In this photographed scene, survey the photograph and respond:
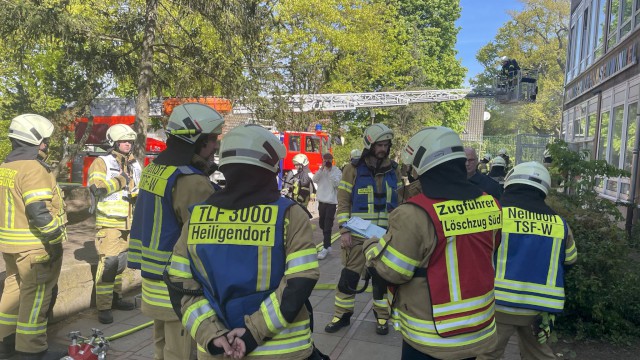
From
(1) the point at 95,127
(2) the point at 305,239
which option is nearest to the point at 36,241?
(2) the point at 305,239

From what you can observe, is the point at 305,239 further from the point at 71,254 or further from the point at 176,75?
the point at 176,75

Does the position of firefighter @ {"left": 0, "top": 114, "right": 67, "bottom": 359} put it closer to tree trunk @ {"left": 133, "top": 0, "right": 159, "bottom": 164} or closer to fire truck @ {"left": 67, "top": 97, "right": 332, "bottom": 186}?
tree trunk @ {"left": 133, "top": 0, "right": 159, "bottom": 164}

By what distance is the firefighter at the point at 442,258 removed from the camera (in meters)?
2.12

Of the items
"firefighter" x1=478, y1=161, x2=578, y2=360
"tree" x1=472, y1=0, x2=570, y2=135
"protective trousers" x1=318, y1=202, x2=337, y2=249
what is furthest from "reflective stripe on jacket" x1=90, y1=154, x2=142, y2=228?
"tree" x1=472, y1=0, x2=570, y2=135

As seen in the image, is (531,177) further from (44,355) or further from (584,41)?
(584,41)

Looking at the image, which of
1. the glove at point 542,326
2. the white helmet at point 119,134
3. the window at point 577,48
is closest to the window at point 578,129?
the window at point 577,48

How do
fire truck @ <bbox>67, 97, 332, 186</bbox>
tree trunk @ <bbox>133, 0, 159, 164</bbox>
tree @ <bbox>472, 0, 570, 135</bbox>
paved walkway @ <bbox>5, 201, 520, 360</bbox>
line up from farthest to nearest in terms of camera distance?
1. tree @ <bbox>472, 0, 570, 135</bbox>
2. fire truck @ <bbox>67, 97, 332, 186</bbox>
3. tree trunk @ <bbox>133, 0, 159, 164</bbox>
4. paved walkway @ <bbox>5, 201, 520, 360</bbox>

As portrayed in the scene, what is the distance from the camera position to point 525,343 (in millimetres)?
3166

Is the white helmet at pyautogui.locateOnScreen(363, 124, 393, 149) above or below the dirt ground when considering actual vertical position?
above

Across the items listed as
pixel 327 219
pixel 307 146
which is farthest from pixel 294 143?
pixel 327 219

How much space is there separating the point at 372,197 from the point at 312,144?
14186 millimetres

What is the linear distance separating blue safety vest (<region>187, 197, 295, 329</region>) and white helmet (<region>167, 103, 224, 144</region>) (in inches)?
37.5

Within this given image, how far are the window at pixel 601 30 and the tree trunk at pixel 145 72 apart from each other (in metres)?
13.0

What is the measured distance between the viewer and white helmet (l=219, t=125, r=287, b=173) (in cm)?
195
